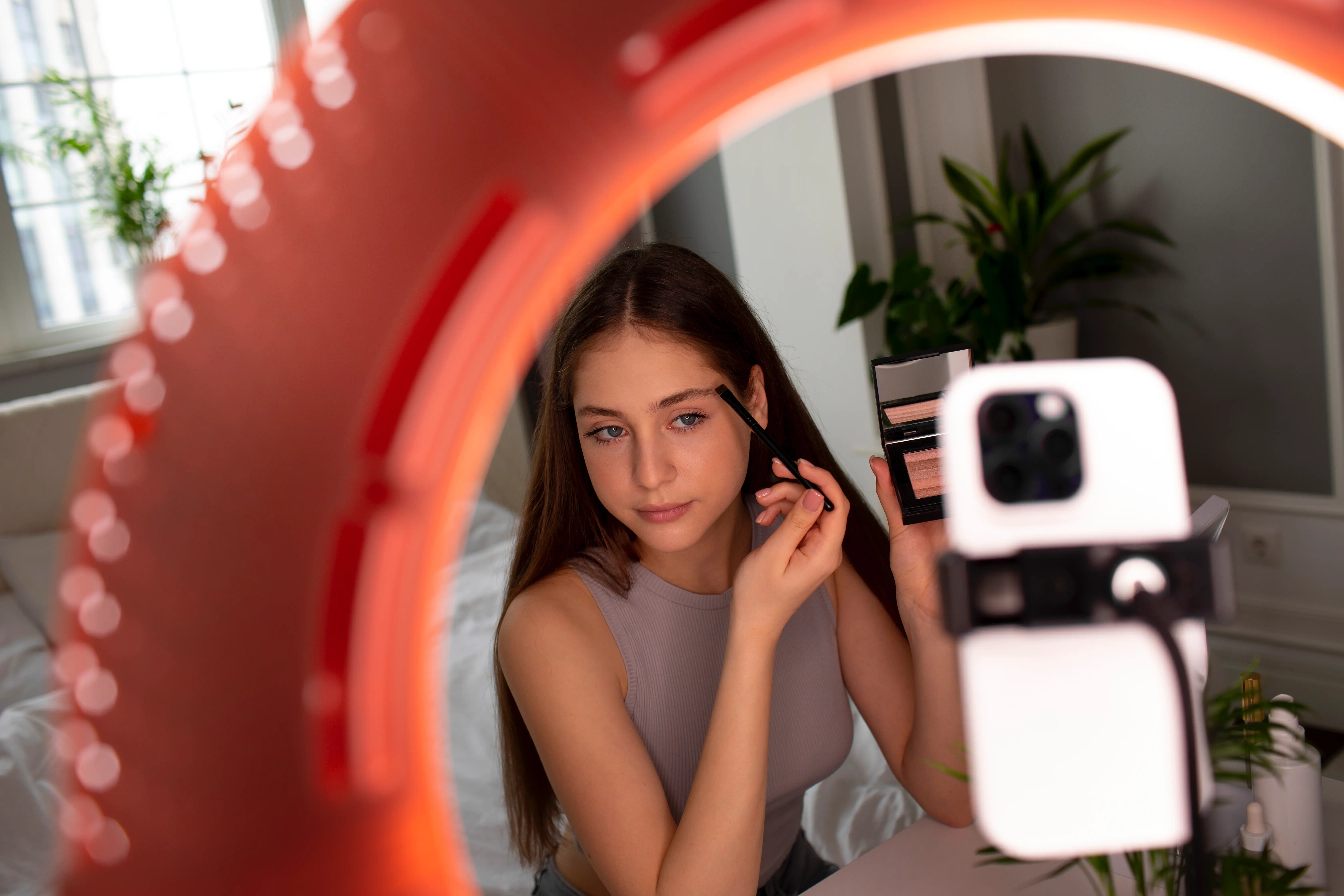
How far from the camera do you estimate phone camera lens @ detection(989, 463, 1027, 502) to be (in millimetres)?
349

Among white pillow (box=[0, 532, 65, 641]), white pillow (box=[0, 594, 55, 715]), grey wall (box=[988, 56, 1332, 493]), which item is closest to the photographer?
white pillow (box=[0, 594, 55, 715])

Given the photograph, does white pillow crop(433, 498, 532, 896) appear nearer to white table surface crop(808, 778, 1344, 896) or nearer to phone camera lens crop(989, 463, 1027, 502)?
white table surface crop(808, 778, 1344, 896)

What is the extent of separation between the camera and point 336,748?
326mm

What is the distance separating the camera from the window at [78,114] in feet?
8.39

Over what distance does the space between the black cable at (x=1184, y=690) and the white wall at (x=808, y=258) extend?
2519 mm

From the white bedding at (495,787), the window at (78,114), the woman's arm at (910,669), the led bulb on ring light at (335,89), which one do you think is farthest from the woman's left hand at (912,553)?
the window at (78,114)

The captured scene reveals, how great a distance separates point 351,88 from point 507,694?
37.8 inches

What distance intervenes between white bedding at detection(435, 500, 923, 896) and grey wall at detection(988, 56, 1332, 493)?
146cm

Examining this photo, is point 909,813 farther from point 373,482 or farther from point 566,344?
point 373,482

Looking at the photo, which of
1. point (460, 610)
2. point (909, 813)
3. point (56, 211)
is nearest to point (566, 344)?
point (909, 813)

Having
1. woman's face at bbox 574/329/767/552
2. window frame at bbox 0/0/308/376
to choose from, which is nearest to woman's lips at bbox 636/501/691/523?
woman's face at bbox 574/329/767/552

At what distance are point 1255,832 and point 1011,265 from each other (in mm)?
1993

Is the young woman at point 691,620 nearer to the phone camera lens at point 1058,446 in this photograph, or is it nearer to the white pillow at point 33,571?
the phone camera lens at point 1058,446

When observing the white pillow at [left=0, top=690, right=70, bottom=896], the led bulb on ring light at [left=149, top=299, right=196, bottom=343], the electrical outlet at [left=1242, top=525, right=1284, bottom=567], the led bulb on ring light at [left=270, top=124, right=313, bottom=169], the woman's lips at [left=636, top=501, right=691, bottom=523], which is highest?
the led bulb on ring light at [left=270, top=124, right=313, bottom=169]
